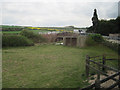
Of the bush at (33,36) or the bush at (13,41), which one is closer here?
the bush at (13,41)

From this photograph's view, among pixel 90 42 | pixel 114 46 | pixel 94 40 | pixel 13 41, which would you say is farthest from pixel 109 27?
pixel 13 41

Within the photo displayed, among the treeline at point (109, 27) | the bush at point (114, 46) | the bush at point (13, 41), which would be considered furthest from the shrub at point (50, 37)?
the treeline at point (109, 27)

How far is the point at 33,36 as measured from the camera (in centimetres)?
2275

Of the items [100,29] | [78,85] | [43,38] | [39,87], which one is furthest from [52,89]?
[100,29]

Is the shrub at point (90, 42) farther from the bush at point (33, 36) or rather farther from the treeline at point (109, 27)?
the treeline at point (109, 27)

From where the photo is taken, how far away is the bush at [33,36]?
21.9 metres

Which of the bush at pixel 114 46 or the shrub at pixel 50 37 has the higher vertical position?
the shrub at pixel 50 37

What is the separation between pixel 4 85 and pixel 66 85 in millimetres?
2244

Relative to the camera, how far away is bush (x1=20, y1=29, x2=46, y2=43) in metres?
21.9

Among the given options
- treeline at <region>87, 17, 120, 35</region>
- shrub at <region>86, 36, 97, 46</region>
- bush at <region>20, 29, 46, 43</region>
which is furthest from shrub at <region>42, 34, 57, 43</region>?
treeline at <region>87, 17, 120, 35</region>

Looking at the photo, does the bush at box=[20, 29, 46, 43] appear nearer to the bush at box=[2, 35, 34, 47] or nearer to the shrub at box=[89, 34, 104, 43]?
the bush at box=[2, 35, 34, 47]

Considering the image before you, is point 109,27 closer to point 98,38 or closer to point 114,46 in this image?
point 98,38

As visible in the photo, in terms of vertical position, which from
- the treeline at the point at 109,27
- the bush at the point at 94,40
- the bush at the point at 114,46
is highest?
the treeline at the point at 109,27

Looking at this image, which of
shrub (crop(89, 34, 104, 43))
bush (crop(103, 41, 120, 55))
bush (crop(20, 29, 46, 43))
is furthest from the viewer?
bush (crop(20, 29, 46, 43))
